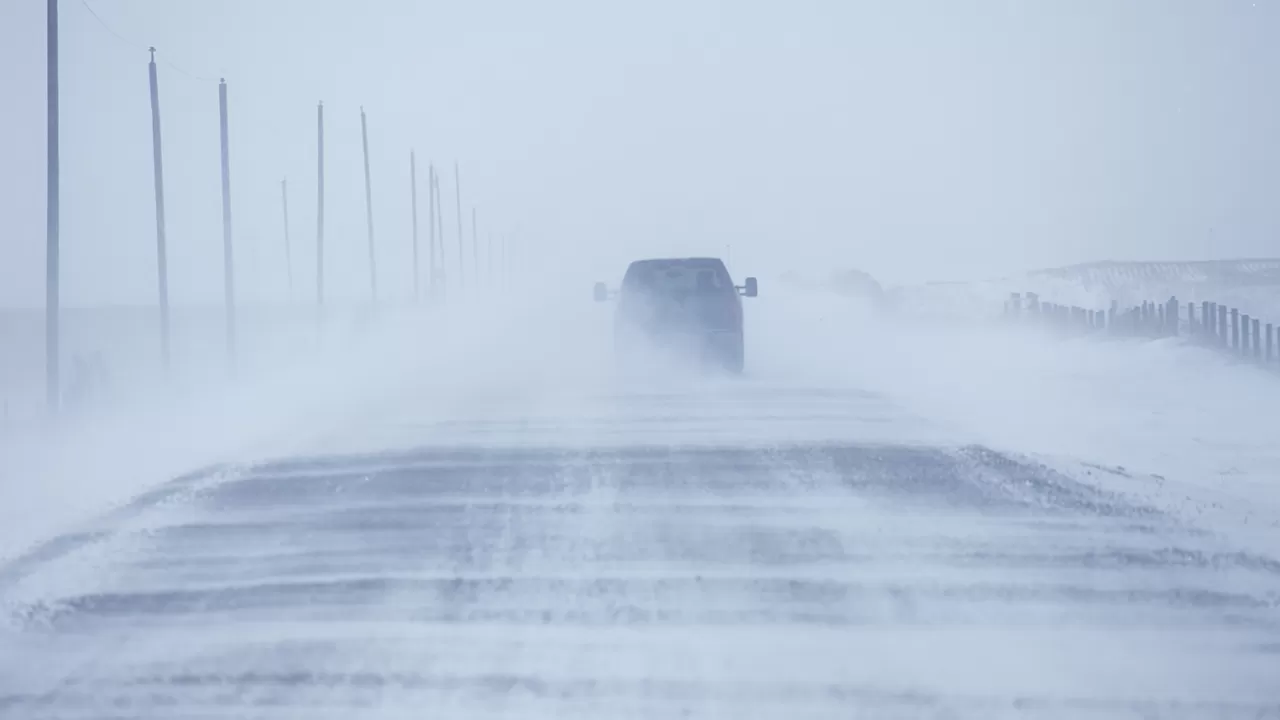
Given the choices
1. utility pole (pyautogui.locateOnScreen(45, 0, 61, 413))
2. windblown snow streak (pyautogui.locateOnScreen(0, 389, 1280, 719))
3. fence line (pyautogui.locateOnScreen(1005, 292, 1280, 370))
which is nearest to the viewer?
windblown snow streak (pyautogui.locateOnScreen(0, 389, 1280, 719))

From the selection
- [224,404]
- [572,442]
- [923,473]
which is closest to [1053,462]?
[923,473]

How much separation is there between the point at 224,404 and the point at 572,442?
44.4ft

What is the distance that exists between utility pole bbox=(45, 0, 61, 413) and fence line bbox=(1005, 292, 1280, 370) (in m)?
21.7

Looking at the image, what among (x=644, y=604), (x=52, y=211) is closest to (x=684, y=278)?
(x=52, y=211)

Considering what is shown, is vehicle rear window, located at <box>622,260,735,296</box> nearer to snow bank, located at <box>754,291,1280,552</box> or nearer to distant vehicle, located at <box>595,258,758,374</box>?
distant vehicle, located at <box>595,258,758,374</box>

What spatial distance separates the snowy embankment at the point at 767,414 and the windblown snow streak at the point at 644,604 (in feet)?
4.88

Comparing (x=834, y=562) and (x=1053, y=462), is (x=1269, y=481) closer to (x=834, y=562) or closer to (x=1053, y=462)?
(x=1053, y=462)

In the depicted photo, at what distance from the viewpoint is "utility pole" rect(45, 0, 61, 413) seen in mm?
23078

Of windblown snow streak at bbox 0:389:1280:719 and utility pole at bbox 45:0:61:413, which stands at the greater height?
utility pole at bbox 45:0:61:413

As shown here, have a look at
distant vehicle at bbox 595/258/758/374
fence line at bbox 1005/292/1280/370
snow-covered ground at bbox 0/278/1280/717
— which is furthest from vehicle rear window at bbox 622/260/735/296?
fence line at bbox 1005/292/1280/370

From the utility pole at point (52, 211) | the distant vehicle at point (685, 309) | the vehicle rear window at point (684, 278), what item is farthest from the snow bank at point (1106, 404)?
the utility pole at point (52, 211)

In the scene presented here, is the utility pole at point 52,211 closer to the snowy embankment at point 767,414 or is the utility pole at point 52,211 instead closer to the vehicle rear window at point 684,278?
the snowy embankment at point 767,414

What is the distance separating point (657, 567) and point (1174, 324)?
28790 millimetres

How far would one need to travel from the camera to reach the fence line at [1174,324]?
2630cm
